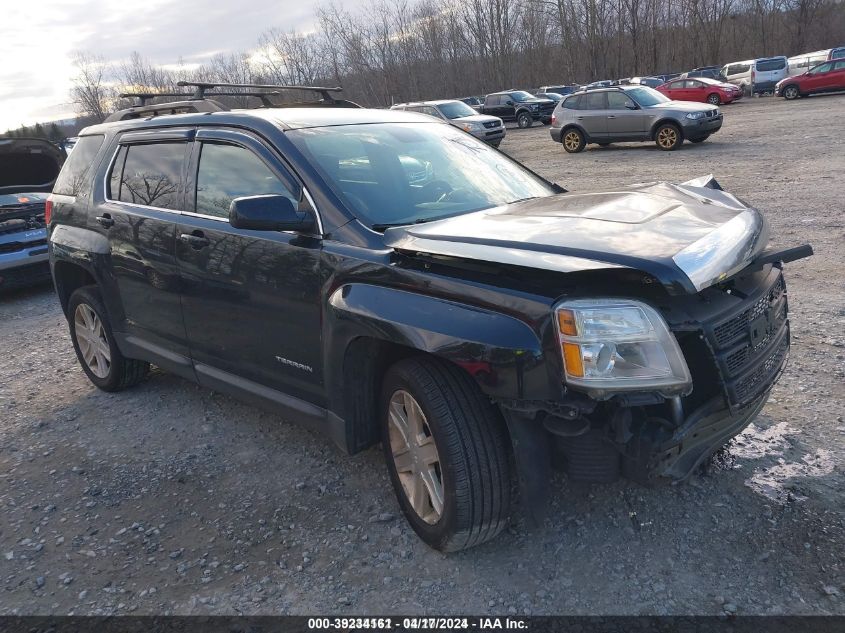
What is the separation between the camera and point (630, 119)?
1752 centimetres

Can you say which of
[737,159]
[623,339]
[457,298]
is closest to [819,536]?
[623,339]

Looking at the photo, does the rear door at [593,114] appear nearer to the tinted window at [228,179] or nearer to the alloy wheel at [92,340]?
the alloy wheel at [92,340]

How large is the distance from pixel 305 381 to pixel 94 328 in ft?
8.31

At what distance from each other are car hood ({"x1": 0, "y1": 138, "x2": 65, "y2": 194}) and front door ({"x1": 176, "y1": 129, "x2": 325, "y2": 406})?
6154 millimetres

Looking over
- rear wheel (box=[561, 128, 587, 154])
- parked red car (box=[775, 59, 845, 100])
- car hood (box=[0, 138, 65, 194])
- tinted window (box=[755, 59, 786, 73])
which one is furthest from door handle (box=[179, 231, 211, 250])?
tinted window (box=[755, 59, 786, 73])

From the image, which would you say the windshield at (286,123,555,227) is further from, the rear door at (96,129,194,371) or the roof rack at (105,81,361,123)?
the rear door at (96,129,194,371)

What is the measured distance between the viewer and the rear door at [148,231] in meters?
3.86

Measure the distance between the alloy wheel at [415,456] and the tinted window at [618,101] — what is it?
16844mm

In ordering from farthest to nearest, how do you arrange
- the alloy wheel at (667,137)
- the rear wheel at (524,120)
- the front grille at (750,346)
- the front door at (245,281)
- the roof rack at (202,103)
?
the rear wheel at (524,120)
the alloy wheel at (667,137)
the roof rack at (202,103)
the front door at (245,281)
the front grille at (750,346)

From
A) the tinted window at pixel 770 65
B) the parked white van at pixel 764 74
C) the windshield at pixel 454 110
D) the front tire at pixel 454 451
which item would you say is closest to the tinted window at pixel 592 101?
the windshield at pixel 454 110

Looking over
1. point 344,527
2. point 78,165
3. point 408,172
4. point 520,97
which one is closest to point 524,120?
point 520,97

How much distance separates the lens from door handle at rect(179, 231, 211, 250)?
3557mm

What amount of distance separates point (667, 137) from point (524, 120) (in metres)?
14.1

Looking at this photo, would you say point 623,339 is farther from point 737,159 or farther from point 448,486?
point 737,159
